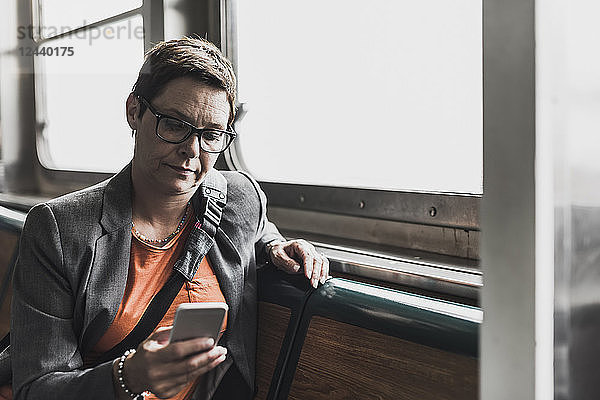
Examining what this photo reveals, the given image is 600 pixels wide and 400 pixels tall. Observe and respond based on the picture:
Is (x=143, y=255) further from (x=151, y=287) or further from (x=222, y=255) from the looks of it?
(x=222, y=255)

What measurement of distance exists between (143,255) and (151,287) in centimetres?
7

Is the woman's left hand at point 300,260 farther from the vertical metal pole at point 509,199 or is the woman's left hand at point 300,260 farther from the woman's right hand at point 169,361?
the vertical metal pole at point 509,199

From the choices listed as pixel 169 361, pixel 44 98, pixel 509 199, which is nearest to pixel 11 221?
pixel 44 98

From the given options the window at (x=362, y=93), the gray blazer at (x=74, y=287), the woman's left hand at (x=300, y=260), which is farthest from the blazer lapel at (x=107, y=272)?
the window at (x=362, y=93)

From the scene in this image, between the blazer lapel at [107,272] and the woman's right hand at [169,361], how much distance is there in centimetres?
22

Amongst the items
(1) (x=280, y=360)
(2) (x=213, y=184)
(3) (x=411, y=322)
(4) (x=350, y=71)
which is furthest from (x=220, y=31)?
(3) (x=411, y=322)

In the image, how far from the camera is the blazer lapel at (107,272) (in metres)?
1.35

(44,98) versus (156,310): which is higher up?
(44,98)

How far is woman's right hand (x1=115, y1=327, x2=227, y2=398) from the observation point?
106 centimetres

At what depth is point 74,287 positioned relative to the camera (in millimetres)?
1342

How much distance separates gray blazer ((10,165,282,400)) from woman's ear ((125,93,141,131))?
10cm

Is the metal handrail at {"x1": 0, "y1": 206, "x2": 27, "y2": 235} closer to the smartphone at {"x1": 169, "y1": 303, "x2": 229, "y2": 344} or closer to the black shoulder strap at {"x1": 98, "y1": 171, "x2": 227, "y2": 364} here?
the black shoulder strap at {"x1": 98, "y1": 171, "x2": 227, "y2": 364}

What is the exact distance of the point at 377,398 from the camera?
47.5 inches

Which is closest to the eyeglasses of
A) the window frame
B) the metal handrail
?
the window frame
